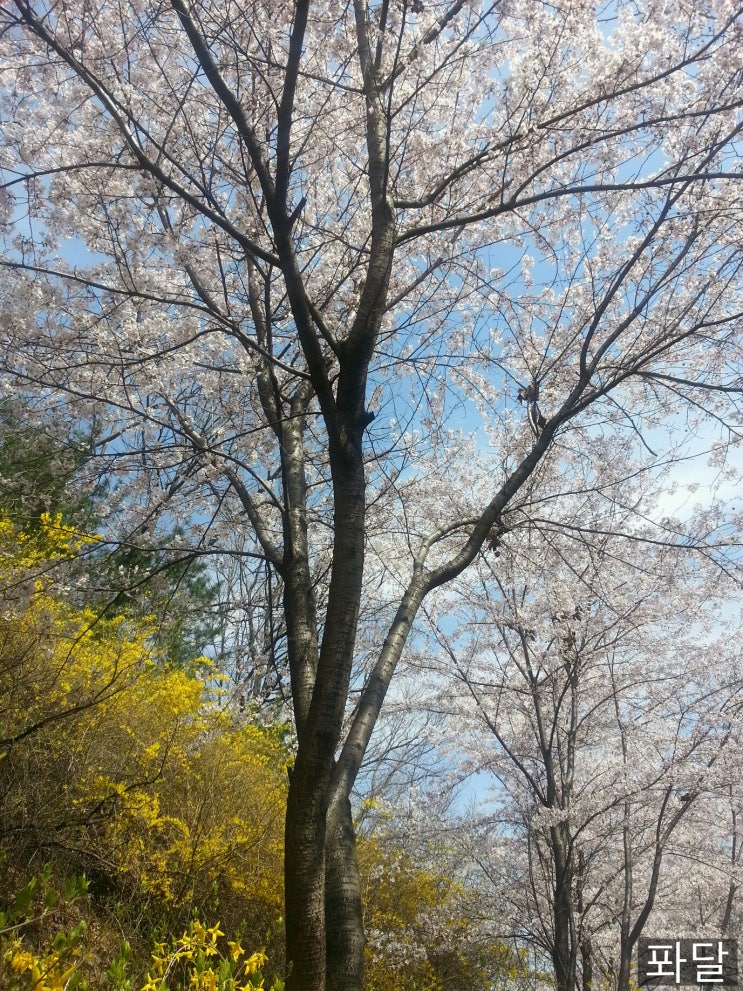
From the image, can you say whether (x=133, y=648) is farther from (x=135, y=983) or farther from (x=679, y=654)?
(x=679, y=654)

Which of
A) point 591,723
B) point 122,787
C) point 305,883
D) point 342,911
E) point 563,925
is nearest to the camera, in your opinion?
point 305,883

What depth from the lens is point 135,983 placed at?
12.0 feet

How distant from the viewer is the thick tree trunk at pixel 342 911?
2.62 meters

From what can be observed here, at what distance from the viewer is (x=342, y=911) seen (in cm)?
274

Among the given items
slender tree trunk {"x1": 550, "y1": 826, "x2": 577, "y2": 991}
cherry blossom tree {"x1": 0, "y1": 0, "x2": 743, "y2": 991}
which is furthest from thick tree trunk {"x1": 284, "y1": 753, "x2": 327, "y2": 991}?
slender tree trunk {"x1": 550, "y1": 826, "x2": 577, "y2": 991}

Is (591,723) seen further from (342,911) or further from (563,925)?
(342,911)

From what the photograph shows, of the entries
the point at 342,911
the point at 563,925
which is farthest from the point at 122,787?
the point at 563,925

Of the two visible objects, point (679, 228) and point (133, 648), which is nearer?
point (679, 228)

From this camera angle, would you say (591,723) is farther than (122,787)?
Yes

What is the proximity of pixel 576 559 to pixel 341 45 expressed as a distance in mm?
4792

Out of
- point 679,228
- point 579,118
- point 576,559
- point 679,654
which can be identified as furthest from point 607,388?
point 679,654

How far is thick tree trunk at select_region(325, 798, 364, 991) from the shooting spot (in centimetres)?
262

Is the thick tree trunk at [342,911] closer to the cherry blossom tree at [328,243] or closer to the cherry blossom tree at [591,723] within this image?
the cherry blossom tree at [328,243]

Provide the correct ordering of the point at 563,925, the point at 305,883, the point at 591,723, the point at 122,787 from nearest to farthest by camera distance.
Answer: the point at 305,883 → the point at 122,787 → the point at 563,925 → the point at 591,723
